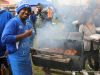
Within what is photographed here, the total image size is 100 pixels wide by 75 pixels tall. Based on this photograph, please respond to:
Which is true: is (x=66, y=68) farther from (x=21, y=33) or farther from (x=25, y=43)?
(x=21, y=33)

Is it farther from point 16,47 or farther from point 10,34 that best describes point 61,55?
point 10,34

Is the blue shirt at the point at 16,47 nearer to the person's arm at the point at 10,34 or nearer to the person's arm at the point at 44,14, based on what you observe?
the person's arm at the point at 10,34

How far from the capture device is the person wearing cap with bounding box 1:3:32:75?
1216 millimetres

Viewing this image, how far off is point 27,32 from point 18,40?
17cm

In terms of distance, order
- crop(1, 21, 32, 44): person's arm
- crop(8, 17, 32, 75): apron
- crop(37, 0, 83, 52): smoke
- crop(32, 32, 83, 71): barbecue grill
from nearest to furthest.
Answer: crop(1, 21, 32, 44): person's arm
crop(8, 17, 32, 75): apron
crop(32, 32, 83, 71): barbecue grill
crop(37, 0, 83, 52): smoke

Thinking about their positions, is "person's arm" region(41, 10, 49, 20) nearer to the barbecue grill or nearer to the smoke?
the smoke

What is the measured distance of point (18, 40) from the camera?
1.28m

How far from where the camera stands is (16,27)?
4.22 ft

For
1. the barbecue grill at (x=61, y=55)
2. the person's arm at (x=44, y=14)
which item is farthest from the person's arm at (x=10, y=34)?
the person's arm at (x=44, y=14)

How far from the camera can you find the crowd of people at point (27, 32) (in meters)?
1.28

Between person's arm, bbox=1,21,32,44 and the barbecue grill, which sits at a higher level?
person's arm, bbox=1,21,32,44

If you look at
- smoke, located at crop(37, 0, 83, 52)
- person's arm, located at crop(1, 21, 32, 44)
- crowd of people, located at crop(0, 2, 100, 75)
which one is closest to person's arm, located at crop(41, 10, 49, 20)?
crowd of people, located at crop(0, 2, 100, 75)

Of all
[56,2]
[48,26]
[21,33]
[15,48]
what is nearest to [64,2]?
[56,2]

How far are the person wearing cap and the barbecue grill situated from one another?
839mm
